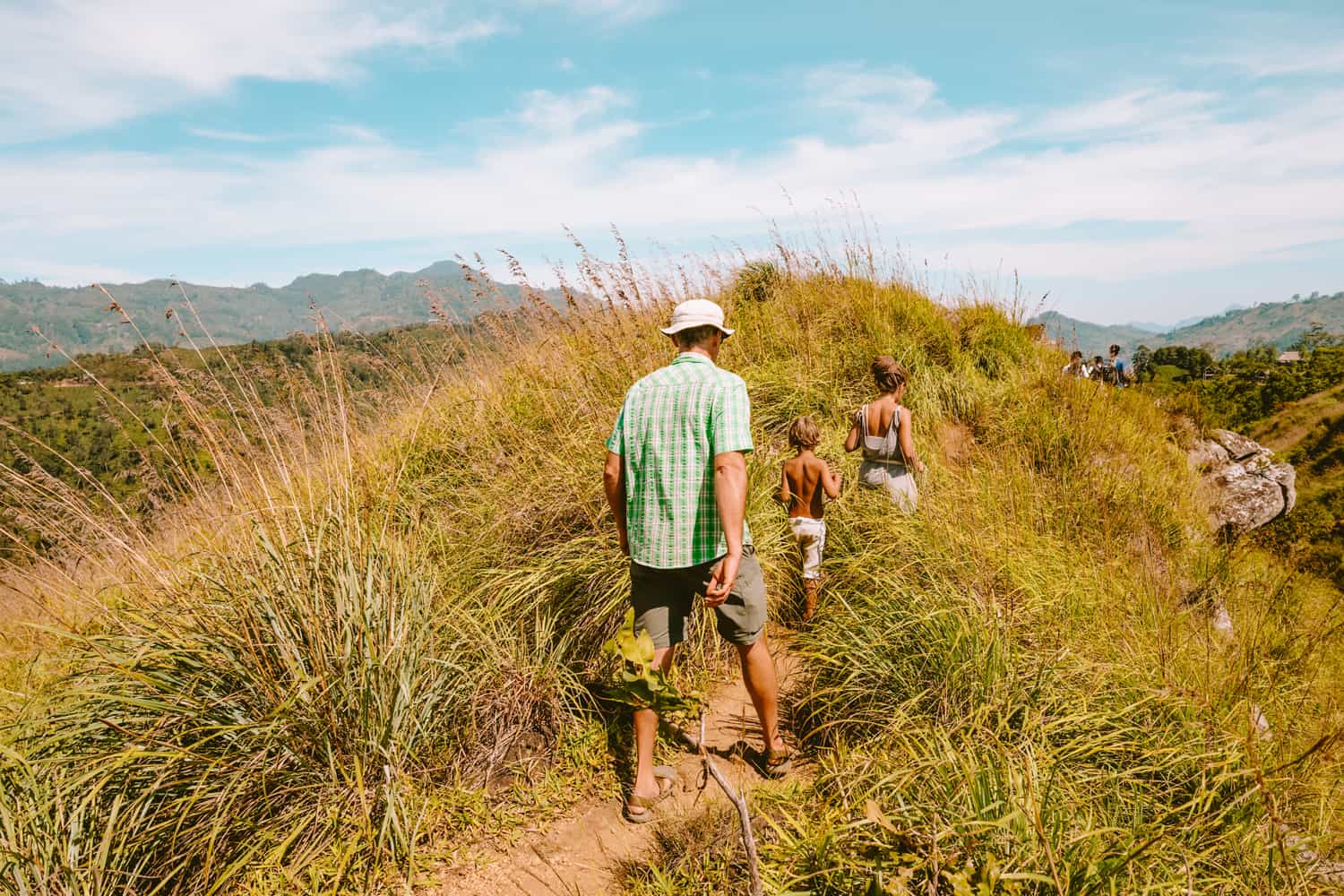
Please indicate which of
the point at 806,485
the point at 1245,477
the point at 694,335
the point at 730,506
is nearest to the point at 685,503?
the point at 730,506

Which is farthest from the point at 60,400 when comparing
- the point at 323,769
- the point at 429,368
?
the point at 323,769

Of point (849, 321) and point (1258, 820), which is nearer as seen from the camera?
point (1258, 820)

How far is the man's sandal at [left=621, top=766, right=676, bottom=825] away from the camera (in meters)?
2.92

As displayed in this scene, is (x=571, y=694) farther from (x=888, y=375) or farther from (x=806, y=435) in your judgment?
(x=888, y=375)

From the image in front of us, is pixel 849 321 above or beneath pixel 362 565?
above

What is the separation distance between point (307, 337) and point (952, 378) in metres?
6.49

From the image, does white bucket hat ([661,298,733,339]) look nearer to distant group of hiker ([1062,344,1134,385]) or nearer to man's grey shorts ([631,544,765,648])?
man's grey shorts ([631,544,765,648])

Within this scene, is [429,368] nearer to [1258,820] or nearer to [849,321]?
[849,321]

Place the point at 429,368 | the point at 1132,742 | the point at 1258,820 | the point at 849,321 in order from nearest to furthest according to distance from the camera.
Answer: the point at 1258,820
the point at 1132,742
the point at 429,368
the point at 849,321

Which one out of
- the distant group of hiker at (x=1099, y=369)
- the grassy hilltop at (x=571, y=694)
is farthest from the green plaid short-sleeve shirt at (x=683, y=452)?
the distant group of hiker at (x=1099, y=369)

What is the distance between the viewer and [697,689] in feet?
12.2

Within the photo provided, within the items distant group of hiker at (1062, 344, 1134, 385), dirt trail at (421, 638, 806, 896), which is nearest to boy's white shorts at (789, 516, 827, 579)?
dirt trail at (421, 638, 806, 896)

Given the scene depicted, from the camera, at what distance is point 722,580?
8.96ft

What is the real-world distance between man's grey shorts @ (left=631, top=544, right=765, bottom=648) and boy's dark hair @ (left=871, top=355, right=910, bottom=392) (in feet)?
7.97
